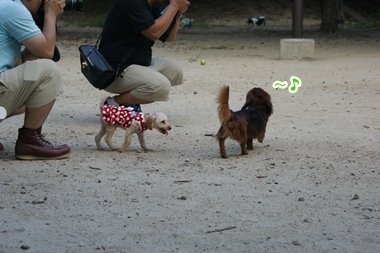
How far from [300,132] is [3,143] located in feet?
8.71

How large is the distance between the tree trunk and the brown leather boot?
11.4 meters

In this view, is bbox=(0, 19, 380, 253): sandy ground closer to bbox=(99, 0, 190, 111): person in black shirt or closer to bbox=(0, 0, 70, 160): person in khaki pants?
bbox=(0, 0, 70, 160): person in khaki pants

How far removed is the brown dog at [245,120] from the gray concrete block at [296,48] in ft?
20.2

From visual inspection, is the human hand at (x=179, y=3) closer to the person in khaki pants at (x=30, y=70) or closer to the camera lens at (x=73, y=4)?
the camera lens at (x=73, y=4)

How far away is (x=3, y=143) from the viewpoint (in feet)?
20.1

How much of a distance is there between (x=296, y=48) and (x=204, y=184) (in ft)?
24.7

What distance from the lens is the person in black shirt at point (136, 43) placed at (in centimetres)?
568

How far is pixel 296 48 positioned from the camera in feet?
39.3

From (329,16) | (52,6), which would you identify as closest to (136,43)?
(52,6)

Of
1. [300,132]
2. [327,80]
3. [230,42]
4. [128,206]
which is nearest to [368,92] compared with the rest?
[327,80]

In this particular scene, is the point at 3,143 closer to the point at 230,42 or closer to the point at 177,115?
the point at 177,115

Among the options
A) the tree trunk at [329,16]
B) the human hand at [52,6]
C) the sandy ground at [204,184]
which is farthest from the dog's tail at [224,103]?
the tree trunk at [329,16]

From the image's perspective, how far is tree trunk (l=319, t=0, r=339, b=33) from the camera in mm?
15719

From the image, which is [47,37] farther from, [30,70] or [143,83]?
[143,83]
